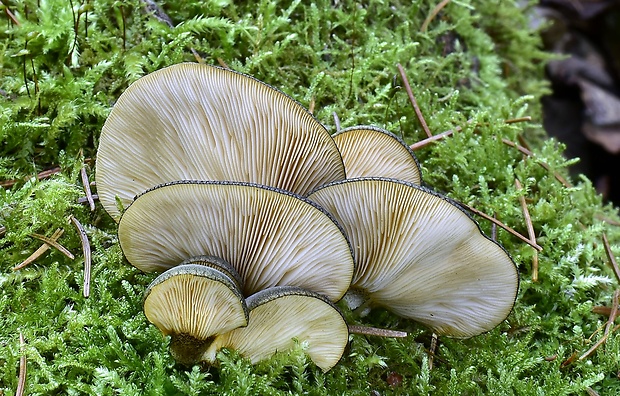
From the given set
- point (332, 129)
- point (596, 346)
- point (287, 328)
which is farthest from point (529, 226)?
point (287, 328)

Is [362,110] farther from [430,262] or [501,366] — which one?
[501,366]

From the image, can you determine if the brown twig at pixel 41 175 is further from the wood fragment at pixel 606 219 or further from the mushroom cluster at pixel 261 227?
the wood fragment at pixel 606 219

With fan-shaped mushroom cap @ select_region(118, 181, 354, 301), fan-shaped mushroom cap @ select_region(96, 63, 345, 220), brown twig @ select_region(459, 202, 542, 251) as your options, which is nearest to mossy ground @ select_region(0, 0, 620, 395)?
brown twig @ select_region(459, 202, 542, 251)

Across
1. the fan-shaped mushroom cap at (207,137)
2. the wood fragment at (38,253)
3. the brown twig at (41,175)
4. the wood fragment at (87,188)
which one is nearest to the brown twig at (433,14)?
the fan-shaped mushroom cap at (207,137)

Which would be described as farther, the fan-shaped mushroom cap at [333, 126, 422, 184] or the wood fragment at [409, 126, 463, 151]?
the wood fragment at [409, 126, 463, 151]

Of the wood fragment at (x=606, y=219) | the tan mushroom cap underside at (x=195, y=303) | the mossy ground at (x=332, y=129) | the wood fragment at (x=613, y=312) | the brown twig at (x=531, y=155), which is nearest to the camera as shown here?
the tan mushroom cap underside at (x=195, y=303)

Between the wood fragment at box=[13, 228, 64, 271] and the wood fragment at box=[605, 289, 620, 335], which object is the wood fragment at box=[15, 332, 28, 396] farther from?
the wood fragment at box=[605, 289, 620, 335]
